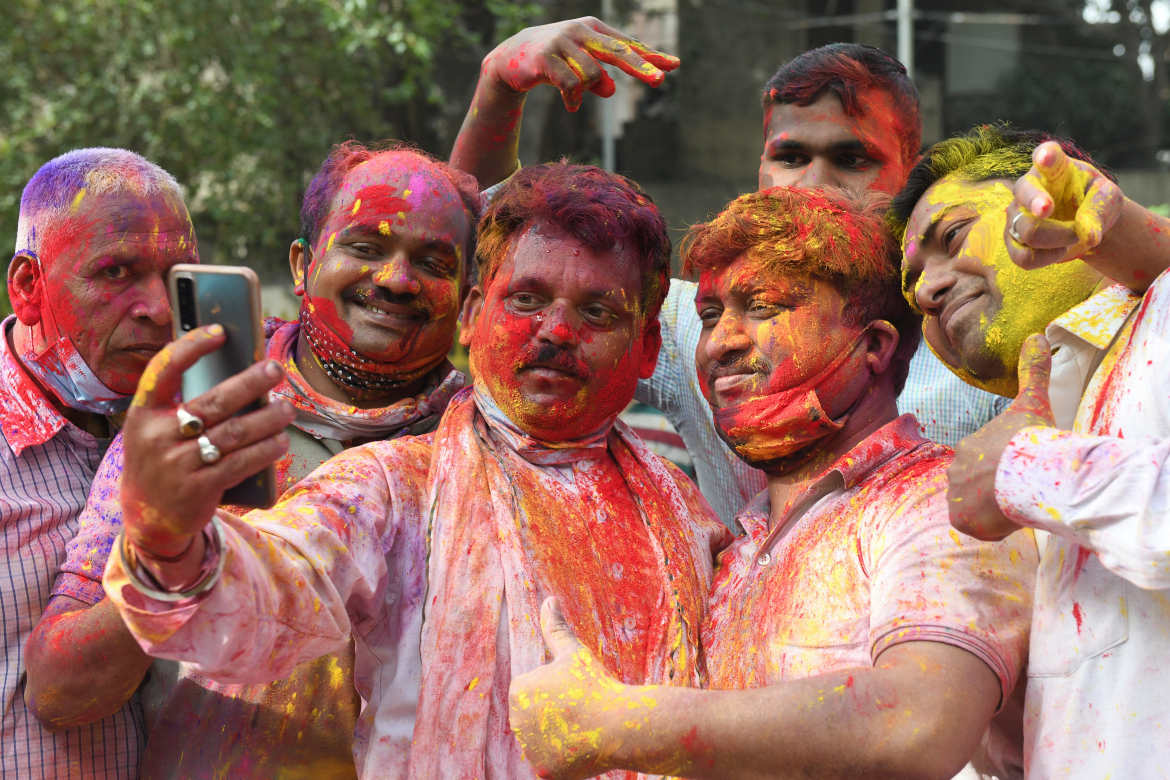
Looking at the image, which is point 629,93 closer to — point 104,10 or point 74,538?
point 104,10

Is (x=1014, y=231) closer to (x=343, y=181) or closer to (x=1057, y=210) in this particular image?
(x=1057, y=210)

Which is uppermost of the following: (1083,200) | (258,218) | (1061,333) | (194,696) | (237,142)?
(1083,200)

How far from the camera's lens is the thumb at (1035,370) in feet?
7.38

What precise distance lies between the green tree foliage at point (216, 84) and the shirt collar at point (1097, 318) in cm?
900

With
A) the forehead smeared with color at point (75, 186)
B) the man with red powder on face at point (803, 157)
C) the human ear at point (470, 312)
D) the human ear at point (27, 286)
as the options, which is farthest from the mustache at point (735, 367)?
the human ear at point (27, 286)

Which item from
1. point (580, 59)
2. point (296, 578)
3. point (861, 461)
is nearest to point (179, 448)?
point (296, 578)

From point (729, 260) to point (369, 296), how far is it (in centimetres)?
95

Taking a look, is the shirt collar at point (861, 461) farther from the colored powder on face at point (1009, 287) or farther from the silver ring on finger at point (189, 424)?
the silver ring on finger at point (189, 424)

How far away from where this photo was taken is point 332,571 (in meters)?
2.34

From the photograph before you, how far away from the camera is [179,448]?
1.88 m

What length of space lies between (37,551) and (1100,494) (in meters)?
2.27

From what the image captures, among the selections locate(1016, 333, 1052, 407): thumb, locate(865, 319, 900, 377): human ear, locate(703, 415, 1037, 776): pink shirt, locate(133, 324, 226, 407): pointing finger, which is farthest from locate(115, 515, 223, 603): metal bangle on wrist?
locate(865, 319, 900, 377): human ear

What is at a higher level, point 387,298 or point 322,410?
point 387,298

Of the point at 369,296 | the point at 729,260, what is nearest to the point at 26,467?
the point at 369,296
